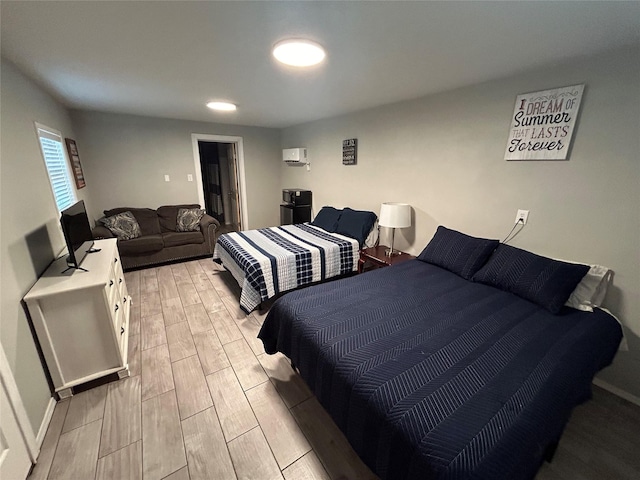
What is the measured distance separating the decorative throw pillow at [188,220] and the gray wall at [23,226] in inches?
75.1

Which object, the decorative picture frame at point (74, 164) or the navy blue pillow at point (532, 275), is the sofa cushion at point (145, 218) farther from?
the navy blue pillow at point (532, 275)

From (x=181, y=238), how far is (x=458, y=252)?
380 centimetres

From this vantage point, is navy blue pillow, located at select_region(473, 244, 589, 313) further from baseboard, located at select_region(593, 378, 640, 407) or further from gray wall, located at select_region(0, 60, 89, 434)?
gray wall, located at select_region(0, 60, 89, 434)

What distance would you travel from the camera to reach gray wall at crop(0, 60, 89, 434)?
1.39 m

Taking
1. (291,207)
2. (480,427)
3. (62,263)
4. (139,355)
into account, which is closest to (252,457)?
(480,427)

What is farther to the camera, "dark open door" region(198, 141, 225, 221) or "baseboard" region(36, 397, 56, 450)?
"dark open door" region(198, 141, 225, 221)

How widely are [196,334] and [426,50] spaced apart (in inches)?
113

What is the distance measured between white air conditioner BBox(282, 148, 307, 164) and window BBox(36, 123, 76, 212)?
311 centimetres

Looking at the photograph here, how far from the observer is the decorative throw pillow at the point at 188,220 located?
4285 mm

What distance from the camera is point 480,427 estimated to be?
952 millimetres

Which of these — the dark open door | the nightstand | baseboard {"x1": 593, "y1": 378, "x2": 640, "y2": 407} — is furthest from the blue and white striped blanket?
the dark open door

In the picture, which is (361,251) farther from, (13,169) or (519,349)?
(13,169)

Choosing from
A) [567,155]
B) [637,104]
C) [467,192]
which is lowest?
[467,192]

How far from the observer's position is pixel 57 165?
2699mm
